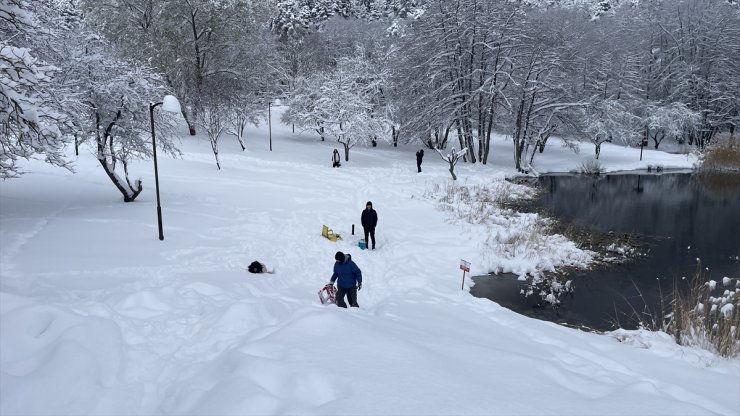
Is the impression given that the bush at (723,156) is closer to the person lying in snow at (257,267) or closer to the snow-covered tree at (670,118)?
the snow-covered tree at (670,118)

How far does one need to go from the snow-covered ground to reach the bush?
2890 centimetres

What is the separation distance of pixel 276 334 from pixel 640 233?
17.8 meters

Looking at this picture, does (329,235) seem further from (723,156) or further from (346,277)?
(723,156)

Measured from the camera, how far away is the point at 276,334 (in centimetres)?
606

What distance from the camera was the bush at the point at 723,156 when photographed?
33.8 m

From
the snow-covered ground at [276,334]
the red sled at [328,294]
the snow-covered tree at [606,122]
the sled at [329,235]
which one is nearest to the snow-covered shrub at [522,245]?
the snow-covered ground at [276,334]

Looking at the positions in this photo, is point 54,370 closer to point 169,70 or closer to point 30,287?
point 30,287

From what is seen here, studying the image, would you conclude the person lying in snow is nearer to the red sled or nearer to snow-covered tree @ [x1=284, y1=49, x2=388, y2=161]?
the red sled

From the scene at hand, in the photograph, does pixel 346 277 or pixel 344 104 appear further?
pixel 344 104

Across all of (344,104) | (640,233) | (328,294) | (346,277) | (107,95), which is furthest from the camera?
(344,104)

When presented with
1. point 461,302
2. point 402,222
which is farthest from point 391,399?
point 402,222

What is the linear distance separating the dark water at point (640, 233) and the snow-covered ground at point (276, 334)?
171cm

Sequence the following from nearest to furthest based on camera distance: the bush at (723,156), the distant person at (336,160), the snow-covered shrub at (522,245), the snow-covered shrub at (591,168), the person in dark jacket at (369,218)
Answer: the snow-covered shrub at (522,245) → the person in dark jacket at (369,218) → the distant person at (336,160) → the bush at (723,156) → the snow-covered shrub at (591,168)

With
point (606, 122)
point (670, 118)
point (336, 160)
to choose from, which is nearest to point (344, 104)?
point (336, 160)
